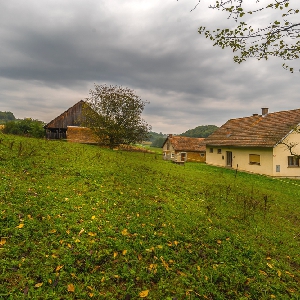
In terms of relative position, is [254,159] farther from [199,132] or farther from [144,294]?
[199,132]

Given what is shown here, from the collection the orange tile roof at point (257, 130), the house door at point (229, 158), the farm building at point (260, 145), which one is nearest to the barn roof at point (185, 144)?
the orange tile roof at point (257, 130)

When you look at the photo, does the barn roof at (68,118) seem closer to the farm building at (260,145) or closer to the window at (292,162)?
the farm building at (260,145)

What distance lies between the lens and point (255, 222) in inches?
286

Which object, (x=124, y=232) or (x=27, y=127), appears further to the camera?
(x=27, y=127)

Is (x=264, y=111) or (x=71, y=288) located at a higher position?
(x=264, y=111)

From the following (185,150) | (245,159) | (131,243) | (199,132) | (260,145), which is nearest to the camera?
(131,243)

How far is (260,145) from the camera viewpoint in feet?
72.2

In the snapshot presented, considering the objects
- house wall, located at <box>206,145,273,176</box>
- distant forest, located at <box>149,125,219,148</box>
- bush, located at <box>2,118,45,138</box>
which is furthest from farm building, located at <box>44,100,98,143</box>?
distant forest, located at <box>149,125,219,148</box>

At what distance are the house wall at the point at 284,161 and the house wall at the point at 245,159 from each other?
525mm

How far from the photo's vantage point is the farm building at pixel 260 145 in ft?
70.1

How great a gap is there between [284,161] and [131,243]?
2191 centimetres

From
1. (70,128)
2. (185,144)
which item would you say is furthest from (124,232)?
(185,144)

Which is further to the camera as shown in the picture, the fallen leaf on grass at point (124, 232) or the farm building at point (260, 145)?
the farm building at point (260, 145)

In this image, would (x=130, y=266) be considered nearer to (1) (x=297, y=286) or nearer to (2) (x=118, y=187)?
(1) (x=297, y=286)
